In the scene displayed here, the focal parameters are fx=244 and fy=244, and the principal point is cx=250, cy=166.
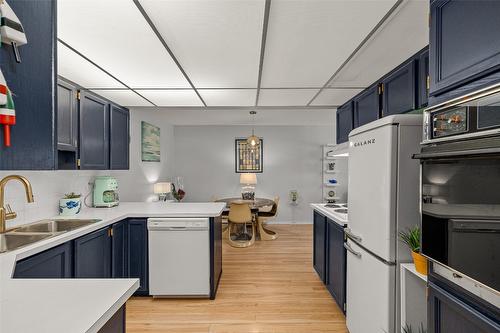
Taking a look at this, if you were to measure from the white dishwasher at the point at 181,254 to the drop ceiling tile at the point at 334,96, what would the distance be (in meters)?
1.90

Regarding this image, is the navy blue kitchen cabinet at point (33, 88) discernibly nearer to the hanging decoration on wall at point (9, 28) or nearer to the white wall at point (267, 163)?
the hanging decoration on wall at point (9, 28)

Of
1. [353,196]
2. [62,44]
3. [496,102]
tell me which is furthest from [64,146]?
[496,102]

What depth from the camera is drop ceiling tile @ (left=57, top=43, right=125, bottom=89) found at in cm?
186

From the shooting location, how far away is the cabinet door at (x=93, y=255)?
190cm

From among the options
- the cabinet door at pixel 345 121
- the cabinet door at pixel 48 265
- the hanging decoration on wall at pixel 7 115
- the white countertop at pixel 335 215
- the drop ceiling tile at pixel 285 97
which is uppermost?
the drop ceiling tile at pixel 285 97

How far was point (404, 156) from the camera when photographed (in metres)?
1.38

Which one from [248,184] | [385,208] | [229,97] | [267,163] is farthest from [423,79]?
[248,184]

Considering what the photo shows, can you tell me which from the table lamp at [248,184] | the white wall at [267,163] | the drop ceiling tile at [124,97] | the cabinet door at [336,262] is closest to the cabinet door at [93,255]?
the drop ceiling tile at [124,97]

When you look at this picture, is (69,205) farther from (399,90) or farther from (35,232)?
(399,90)

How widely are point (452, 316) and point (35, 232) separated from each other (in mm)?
2791

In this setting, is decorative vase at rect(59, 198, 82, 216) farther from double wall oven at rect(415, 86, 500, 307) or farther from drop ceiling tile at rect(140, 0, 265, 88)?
double wall oven at rect(415, 86, 500, 307)

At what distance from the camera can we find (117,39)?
5.34 ft

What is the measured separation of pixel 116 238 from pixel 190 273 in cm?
81

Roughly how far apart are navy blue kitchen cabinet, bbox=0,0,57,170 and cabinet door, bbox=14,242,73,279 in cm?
106
